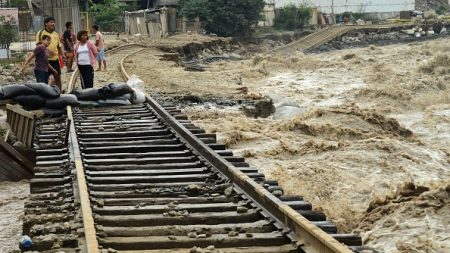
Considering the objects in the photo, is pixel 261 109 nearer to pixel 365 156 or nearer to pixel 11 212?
pixel 365 156

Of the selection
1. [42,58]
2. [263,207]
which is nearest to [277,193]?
[263,207]

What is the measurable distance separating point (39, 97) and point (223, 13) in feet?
146

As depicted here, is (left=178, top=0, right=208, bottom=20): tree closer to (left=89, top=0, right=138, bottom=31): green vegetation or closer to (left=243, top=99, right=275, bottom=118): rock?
(left=89, top=0, right=138, bottom=31): green vegetation

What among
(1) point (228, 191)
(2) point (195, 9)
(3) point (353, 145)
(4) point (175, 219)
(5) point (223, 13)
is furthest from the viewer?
(2) point (195, 9)

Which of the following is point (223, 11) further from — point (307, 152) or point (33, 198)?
point (33, 198)

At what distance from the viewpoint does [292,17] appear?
66.1 m

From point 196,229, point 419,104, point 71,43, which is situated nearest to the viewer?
point 196,229

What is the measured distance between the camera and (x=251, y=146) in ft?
41.8

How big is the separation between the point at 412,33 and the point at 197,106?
53771mm

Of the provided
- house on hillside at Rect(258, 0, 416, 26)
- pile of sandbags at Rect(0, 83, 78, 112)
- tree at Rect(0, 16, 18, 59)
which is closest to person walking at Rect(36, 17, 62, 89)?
pile of sandbags at Rect(0, 83, 78, 112)

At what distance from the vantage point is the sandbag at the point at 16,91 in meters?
11.8

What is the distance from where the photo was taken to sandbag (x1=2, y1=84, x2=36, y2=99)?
1178 centimetres

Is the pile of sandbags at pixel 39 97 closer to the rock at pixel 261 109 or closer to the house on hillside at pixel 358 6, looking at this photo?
the rock at pixel 261 109

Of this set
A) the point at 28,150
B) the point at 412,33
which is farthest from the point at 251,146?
the point at 412,33
